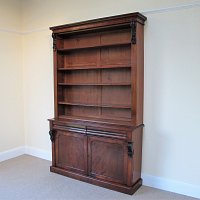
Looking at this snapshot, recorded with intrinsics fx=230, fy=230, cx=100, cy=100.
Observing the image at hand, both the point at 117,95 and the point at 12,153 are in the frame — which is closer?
the point at 117,95

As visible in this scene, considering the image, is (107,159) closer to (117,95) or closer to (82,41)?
(117,95)

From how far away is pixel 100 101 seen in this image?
11.4 ft

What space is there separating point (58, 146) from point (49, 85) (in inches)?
44.2

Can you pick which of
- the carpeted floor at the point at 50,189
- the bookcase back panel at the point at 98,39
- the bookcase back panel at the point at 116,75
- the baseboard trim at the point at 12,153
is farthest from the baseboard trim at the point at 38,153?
the bookcase back panel at the point at 98,39

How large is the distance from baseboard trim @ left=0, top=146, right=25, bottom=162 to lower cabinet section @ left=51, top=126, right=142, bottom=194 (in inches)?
43.1

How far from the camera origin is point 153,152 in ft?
10.2

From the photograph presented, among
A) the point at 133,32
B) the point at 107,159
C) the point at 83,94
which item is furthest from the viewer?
the point at 83,94

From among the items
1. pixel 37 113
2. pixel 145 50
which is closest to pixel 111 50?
pixel 145 50

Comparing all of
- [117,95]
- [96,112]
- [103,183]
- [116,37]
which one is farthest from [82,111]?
[116,37]

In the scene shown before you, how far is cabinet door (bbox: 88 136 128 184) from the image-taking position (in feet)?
9.81

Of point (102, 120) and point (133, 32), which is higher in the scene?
point (133, 32)

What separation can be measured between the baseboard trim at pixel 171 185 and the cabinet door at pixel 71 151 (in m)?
0.90

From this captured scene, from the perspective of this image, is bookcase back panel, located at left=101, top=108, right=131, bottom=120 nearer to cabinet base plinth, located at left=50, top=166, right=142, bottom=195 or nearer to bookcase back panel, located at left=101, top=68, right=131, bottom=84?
bookcase back panel, located at left=101, top=68, right=131, bottom=84

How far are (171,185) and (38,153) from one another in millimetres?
2450
